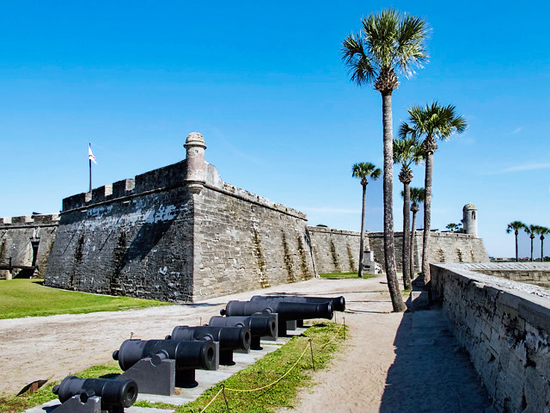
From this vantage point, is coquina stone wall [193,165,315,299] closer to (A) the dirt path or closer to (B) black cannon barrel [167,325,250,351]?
(A) the dirt path

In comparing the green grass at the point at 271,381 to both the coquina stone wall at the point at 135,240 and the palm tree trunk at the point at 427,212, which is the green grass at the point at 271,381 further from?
the palm tree trunk at the point at 427,212

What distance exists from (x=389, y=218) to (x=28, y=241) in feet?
90.5

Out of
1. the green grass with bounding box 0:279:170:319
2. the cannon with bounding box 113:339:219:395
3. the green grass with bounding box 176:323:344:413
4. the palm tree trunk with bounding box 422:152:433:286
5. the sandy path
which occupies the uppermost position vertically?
the palm tree trunk with bounding box 422:152:433:286

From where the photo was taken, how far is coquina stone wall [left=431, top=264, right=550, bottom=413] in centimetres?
330

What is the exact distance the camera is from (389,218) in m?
12.2

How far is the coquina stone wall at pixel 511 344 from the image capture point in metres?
3.30

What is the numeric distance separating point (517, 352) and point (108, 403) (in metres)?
4.10

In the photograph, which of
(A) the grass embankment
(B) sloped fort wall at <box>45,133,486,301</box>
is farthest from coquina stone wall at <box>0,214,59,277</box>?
(A) the grass embankment

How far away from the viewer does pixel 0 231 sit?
98.6ft

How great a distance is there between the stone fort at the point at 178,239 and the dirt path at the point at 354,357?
3299mm

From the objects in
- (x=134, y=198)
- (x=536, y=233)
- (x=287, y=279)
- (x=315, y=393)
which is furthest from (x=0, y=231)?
(x=536, y=233)

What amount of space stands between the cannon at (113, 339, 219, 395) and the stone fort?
27.5 ft

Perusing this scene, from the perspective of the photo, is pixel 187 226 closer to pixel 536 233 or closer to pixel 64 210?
pixel 64 210

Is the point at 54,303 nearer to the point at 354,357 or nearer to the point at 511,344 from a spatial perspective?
the point at 354,357
